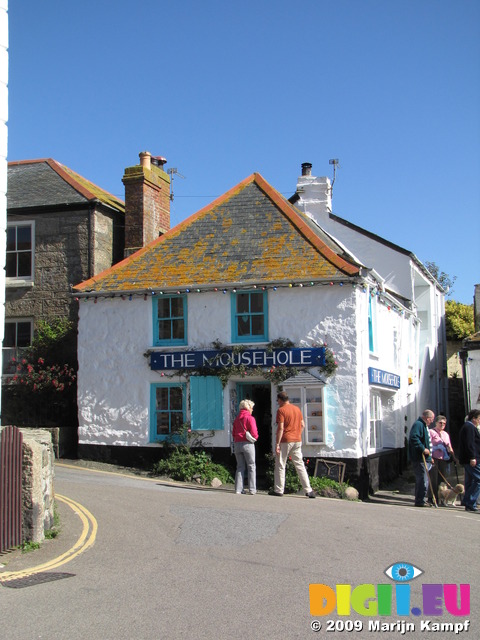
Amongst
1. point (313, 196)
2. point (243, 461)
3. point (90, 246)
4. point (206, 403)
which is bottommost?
point (243, 461)

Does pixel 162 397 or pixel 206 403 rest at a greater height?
pixel 162 397

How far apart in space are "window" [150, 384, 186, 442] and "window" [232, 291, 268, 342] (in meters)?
1.86

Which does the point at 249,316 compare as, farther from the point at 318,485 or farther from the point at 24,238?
the point at 24,238

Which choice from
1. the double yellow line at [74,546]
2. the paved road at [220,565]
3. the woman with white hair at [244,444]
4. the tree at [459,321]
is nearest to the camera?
the paved road at [220,565]

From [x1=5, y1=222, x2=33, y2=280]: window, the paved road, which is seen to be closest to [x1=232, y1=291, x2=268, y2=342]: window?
the paved road

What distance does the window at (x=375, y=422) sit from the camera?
59.4 ft

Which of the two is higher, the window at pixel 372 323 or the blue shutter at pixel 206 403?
the window at pixel 372 323

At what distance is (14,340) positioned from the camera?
69.6ft

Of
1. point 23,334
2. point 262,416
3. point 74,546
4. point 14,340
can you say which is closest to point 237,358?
point 262,416

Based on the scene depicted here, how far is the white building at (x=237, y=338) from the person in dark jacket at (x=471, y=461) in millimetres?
2755

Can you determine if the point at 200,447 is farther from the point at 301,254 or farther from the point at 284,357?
the point at 301,254

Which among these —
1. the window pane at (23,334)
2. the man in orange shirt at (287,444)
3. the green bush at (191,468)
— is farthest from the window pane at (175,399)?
the window pane at (23,334)

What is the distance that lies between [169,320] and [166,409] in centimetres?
208

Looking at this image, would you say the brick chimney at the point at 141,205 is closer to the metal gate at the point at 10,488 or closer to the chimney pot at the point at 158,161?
the chimney pot at the point at 158,161
